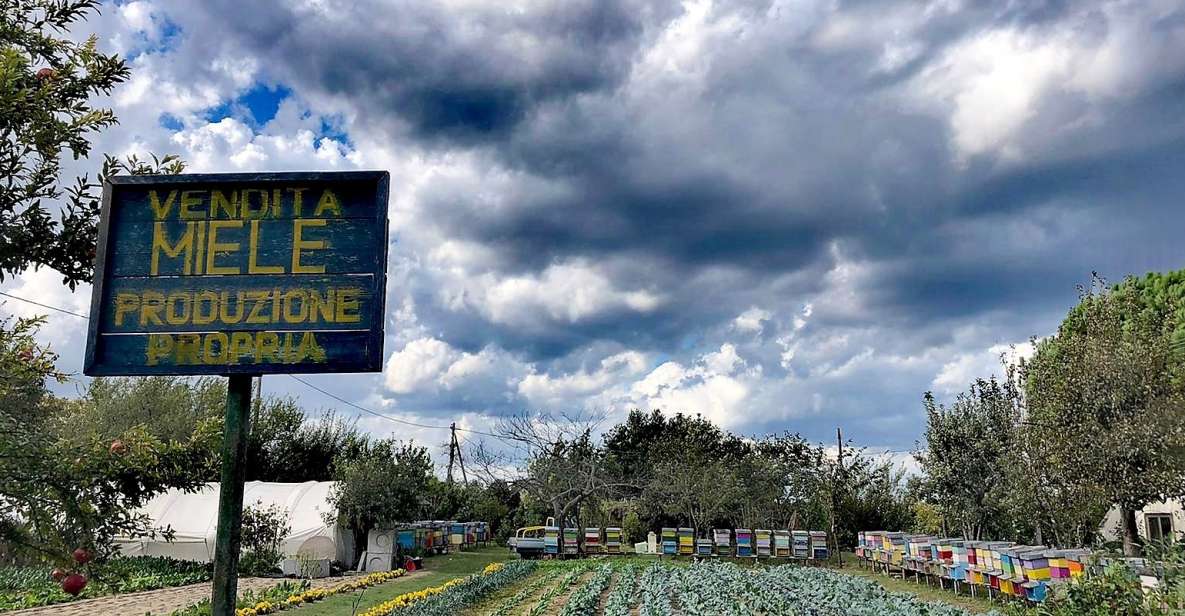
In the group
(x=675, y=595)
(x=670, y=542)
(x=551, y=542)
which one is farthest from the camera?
(x=670, y=542)

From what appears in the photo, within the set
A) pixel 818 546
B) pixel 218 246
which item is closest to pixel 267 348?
pixel 218 246

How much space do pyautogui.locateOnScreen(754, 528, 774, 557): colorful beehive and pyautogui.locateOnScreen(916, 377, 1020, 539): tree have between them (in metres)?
6.96

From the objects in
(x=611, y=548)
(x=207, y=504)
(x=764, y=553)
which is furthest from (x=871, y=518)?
(x=207, y=504)

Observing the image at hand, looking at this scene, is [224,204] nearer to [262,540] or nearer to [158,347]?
[158,347]

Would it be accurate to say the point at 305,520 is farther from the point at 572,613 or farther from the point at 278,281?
the point at 278,281

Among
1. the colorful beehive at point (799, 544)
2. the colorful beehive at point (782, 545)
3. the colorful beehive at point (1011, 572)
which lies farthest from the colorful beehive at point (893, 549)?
the colorful beehive at point (1011, 572)

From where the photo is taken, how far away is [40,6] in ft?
20.3

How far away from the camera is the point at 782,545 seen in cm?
2972

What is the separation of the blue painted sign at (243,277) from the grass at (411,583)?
23.2 ft

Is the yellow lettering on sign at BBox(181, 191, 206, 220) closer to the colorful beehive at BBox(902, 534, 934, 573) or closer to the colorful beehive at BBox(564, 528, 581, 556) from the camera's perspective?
the colorful beehive at BBox(902, 534, 934, 573)

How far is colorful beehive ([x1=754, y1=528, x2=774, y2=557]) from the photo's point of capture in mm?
29500

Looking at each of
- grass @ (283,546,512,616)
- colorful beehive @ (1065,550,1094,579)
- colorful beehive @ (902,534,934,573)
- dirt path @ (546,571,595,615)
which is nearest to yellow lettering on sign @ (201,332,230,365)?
grass @ (283,546,512,616)

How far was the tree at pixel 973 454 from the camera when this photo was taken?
22672 mm

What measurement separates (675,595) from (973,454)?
10.6 metres
